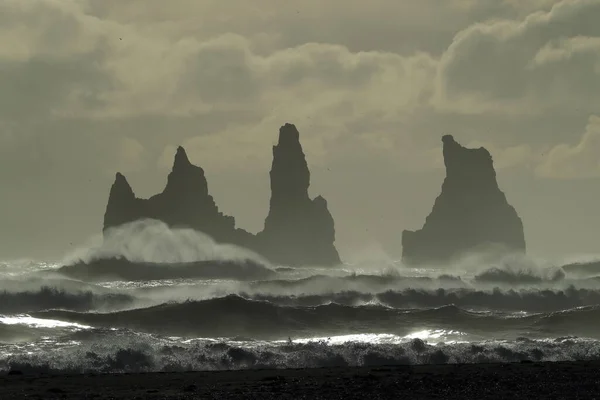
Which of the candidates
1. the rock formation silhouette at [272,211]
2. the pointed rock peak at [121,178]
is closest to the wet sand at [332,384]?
the rock formation silhouette at [272,211]

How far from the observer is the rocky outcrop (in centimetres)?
12975

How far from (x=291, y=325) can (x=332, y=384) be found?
13402 millimetres

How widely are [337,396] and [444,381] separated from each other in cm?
360

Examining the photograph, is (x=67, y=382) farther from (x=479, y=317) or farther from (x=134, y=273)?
(x=134, y=273)

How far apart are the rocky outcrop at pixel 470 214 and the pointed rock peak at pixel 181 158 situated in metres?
38.2

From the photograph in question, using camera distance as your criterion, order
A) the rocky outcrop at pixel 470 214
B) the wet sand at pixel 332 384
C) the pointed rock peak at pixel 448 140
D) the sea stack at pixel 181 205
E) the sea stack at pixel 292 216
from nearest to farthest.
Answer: the wet sand at pixel 332 384 < the sea stack at pixel 181 205 < the rocky outcrop at pixel 470 214 < the pointed rock peak at pixel 448 140 < the sea stack at pixel 292 216

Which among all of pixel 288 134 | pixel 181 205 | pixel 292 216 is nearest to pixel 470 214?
pixel 292 216

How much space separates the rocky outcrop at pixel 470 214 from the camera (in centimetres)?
12975

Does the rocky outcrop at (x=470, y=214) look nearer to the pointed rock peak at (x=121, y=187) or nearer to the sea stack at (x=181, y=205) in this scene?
the sea stack at (x=181, y=205)

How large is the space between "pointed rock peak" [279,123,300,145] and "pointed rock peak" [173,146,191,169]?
15.7 meters

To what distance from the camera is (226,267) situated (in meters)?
86.9

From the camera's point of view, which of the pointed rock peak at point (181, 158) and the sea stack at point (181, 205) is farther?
the pointed rock peak at point (181, 158)

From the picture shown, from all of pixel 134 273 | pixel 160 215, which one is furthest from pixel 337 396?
pixel 160 215

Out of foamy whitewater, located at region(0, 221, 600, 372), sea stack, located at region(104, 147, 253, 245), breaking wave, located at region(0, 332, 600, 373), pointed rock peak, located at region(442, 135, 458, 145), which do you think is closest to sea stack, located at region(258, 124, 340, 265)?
sea stack, located at region(104, 147, 253, 245)
